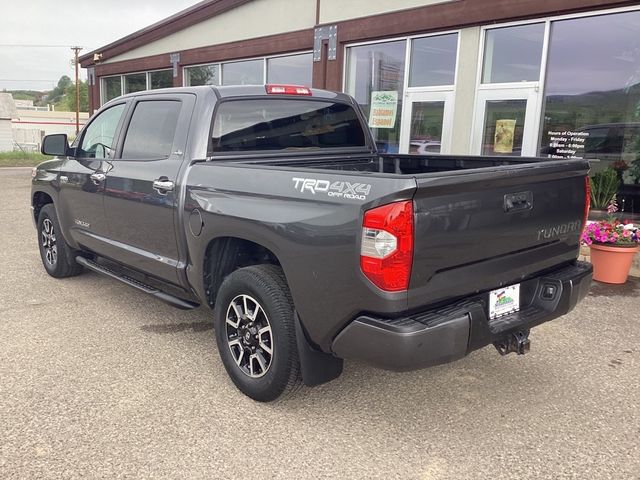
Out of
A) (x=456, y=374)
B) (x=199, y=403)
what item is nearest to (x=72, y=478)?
(x=199, y=403)

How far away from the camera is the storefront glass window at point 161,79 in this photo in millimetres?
14961

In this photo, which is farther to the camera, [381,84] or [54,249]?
[381,84]

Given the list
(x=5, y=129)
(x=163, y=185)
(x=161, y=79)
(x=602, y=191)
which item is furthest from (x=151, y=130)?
(x=5, y=129)

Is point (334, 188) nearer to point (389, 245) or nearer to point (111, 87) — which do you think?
point (389, 245)

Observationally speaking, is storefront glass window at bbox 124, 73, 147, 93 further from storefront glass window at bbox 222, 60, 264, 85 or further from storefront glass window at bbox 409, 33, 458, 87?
storefront glass window at bbox 409, 33, 458, 87

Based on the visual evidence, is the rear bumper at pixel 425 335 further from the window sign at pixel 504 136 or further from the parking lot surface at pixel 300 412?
the window sign at pixel 504 136

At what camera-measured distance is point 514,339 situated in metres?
3.02

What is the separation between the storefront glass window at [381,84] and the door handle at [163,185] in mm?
6313

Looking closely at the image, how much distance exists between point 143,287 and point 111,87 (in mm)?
15549

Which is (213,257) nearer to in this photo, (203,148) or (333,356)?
(203,148)

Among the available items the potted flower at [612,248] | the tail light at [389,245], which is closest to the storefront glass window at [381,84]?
the potted flower at [612,248]

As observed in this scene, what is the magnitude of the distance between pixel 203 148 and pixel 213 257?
74cm

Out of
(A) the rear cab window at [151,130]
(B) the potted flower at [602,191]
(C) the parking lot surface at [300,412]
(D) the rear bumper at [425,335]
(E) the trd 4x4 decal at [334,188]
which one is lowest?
(C) the parking lot surface at [300,412]

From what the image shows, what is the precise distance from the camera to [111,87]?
18016 mm
